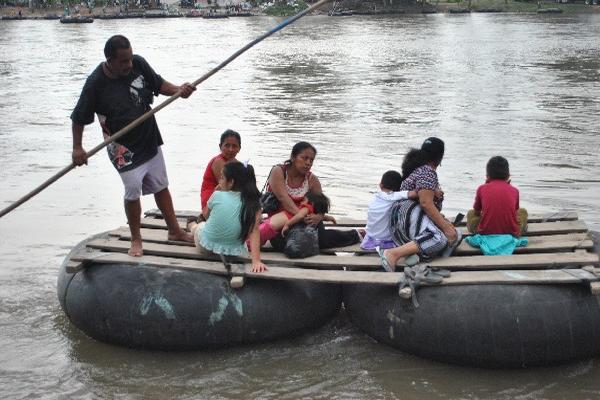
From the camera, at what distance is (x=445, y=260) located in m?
5.48

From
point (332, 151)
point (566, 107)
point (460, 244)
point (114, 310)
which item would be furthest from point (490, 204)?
point (566, 107)

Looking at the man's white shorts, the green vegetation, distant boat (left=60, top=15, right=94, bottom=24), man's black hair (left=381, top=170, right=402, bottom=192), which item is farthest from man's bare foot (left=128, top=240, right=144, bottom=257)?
the green vegetation

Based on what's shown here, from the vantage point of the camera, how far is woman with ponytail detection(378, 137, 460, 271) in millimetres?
5453

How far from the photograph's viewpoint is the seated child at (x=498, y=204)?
18.5ft

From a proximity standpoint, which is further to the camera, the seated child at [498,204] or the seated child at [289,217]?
the seated child at [289,217]

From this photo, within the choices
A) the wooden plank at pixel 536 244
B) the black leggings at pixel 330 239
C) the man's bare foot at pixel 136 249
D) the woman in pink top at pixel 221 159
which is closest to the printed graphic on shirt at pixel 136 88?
the woman in pink top at pixel 221 159

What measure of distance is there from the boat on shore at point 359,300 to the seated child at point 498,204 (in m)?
0.18

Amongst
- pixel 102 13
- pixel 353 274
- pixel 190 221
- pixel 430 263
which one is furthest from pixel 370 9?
pixel 353 274

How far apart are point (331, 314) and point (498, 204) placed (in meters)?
1.34

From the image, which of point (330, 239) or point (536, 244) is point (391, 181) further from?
point (536, 244)

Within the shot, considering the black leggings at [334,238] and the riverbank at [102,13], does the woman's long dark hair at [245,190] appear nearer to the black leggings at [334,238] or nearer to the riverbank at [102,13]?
the black leggings at [334,238]

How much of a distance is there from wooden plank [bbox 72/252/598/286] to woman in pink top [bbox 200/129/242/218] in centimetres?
71

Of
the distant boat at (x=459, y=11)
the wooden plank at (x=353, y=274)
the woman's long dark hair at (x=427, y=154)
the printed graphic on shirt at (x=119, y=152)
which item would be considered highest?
the distant boat at (x=459, y=11)

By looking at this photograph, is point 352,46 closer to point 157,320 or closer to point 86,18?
point 157,320
